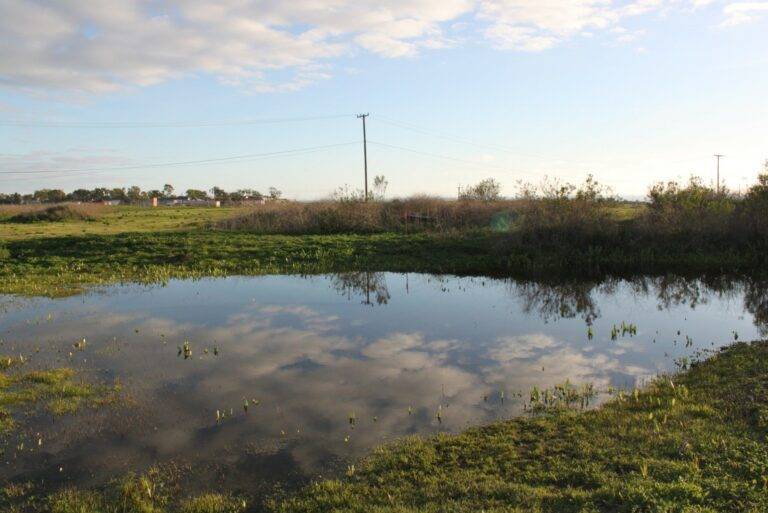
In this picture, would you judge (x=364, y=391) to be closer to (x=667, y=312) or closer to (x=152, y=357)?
(x=152, y=357)

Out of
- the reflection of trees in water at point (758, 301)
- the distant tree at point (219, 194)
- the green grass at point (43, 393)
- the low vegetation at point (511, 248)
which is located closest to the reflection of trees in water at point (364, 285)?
the low vegetation at point (511, 248)

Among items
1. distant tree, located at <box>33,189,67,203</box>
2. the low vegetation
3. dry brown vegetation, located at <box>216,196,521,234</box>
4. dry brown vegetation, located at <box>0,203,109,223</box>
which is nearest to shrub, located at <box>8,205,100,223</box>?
dry brown vegetation, located at <box>0,203,109,223</box>

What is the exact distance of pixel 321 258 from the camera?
27062 mm

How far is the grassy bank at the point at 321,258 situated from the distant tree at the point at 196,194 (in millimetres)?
100579

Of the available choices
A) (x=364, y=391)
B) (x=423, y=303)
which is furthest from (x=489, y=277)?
(x=364, y=391)

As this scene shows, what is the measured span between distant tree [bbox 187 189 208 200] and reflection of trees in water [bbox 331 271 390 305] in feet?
370

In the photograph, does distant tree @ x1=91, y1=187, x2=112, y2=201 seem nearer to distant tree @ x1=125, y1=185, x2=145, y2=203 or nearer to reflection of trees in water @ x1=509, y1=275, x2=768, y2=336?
distant tree @ x1=125, y1=185, x2=145, y2=203

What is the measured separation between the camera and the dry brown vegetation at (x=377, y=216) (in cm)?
3894

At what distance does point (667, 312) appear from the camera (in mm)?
15859

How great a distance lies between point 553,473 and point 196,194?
13567cm

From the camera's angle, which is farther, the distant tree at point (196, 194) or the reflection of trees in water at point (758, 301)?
the distant tree at point (196, 194)

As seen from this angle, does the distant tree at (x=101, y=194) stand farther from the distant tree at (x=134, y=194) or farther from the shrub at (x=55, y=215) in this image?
the shrub at (x=55, y=215)

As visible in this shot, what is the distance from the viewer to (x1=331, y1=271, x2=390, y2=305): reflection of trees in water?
18.8 metres

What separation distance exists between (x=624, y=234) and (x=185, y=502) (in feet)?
86.2
